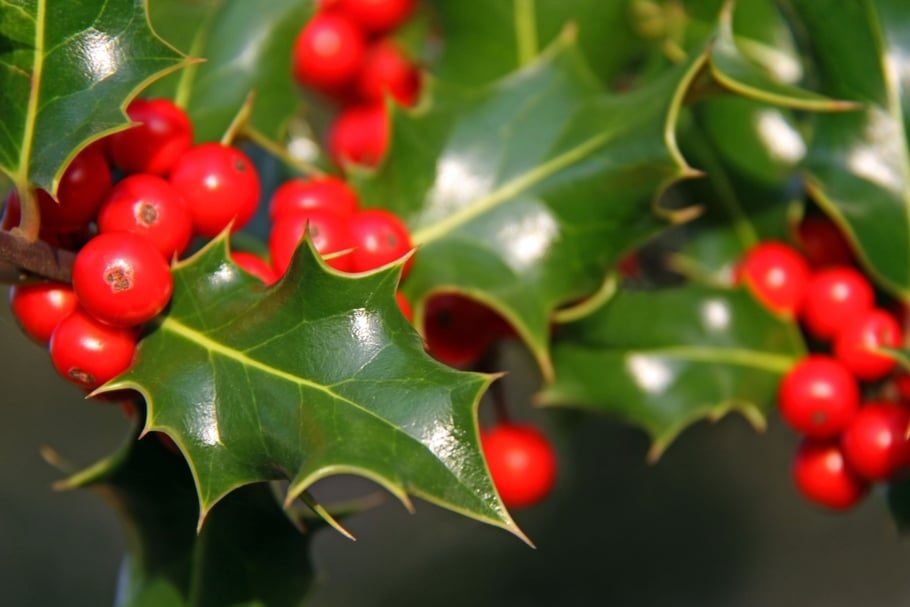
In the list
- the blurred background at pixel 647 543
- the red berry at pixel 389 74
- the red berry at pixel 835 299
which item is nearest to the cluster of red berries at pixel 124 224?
the red berry at pixel 389 74

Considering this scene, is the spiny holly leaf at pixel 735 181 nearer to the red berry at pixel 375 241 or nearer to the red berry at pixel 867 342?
the red berry at pixel 867 342

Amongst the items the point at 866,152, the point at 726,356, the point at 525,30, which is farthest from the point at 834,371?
the point at 525,30

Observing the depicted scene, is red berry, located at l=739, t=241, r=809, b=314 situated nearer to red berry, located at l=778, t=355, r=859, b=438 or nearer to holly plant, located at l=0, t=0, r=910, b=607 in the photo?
holly plant, located at l=0, t=0, r=910, b=607

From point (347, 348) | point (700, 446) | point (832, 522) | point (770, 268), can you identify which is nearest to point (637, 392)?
point (770, 268)

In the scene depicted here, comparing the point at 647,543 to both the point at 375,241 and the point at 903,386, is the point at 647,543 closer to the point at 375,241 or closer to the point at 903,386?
the point at 903,386

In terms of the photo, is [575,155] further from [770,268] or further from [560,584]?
[560,584]

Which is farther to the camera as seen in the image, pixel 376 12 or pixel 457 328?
pixel 376 12

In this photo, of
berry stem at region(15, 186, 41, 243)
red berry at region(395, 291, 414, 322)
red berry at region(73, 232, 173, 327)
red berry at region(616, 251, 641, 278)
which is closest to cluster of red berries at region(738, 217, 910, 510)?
red berry at region(616, 251, 641, 278)
